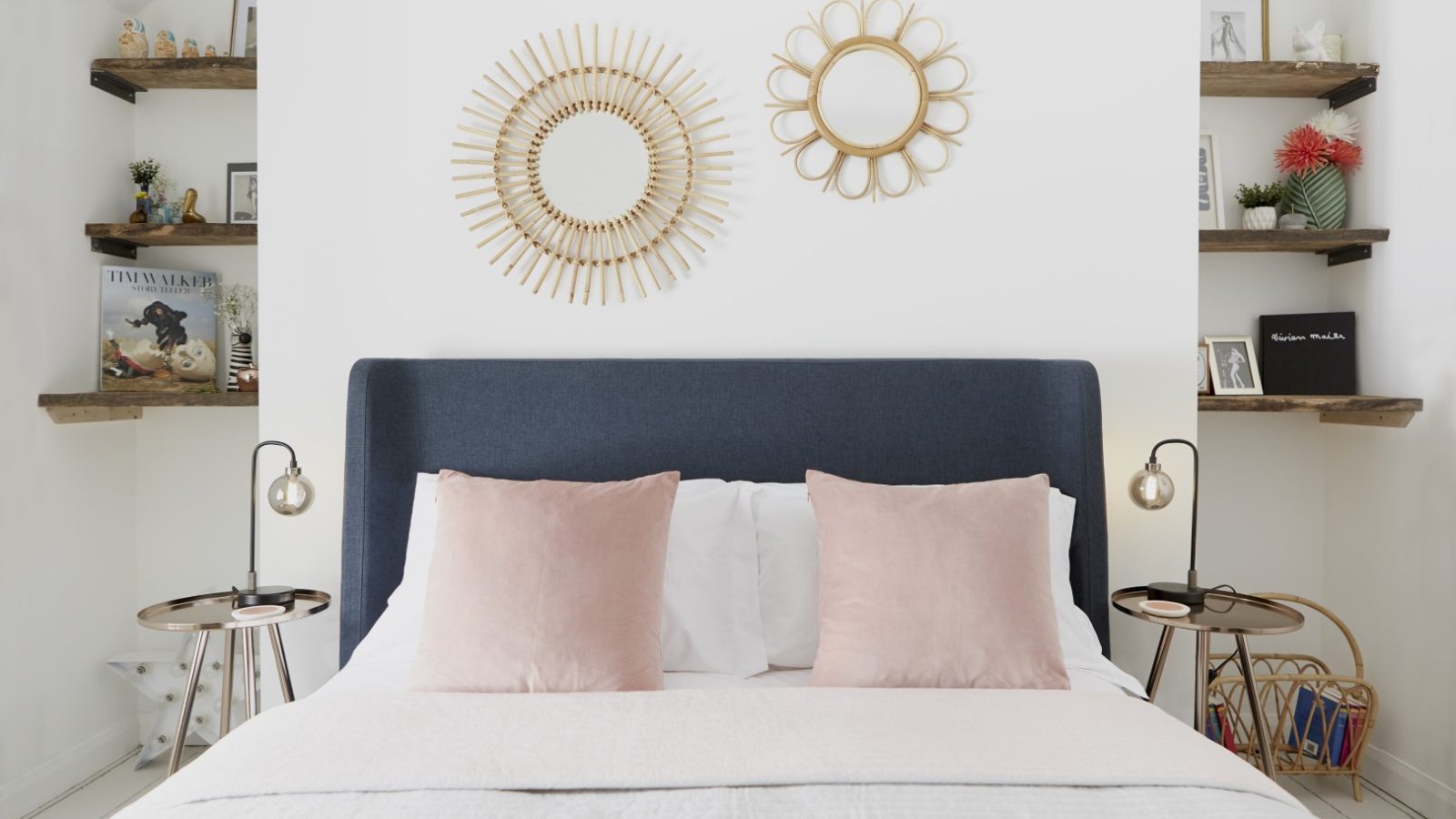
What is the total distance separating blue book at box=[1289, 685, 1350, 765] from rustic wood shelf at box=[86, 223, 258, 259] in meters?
3.47

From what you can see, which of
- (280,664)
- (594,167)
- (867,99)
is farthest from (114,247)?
(867,99)

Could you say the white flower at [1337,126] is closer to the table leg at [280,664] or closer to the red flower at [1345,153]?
the red flower at [1345,153]

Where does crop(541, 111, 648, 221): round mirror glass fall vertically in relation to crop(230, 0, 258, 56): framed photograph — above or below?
below

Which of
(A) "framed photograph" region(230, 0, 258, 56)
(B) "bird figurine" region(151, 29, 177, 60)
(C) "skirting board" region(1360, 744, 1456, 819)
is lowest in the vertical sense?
(C) "skirting board" region(1360, 744, 1456, 819)

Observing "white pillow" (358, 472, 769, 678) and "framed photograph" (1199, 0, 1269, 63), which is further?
"framed photograph" (1199, 0, 1269, 63)

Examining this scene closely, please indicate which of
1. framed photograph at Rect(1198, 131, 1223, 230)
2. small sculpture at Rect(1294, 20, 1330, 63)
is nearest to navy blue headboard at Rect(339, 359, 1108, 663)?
framed photograph at Rect(1198, 131, 1223, 230)

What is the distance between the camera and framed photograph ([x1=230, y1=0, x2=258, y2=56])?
3.06m

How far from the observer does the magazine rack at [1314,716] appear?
279 centimetres

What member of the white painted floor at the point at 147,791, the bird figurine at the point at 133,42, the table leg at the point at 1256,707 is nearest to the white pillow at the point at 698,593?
the table leg at the point at 1256,707

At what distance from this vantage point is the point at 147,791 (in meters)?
2.87

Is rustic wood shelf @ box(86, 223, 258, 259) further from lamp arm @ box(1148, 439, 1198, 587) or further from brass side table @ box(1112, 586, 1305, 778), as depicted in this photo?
brass side table @ box(1112, 586, 1305, 778)

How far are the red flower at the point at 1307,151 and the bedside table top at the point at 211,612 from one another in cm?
318

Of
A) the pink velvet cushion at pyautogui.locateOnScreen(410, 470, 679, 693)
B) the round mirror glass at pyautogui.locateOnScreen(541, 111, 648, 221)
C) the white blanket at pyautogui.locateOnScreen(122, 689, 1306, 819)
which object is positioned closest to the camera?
the white blanket at pyautogui.locateOnScreen(122, 689, 1306, 819)

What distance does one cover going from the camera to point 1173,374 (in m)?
2.61
